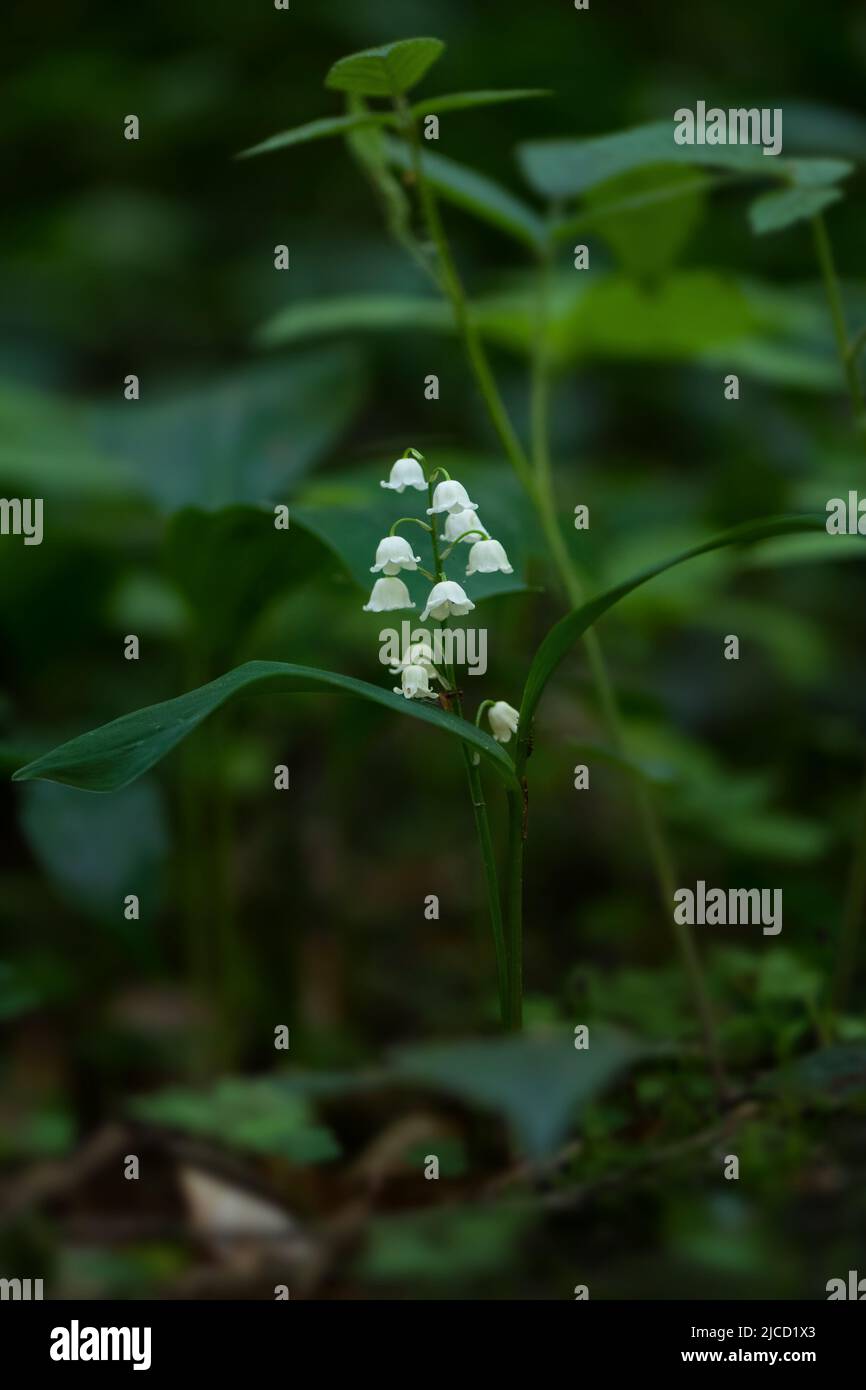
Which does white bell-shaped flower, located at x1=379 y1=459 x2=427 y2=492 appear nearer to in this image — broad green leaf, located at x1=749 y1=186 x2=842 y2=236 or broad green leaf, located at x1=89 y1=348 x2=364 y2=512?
broad green leaf, located at x1=749 y1=186 x2=842 y2=236

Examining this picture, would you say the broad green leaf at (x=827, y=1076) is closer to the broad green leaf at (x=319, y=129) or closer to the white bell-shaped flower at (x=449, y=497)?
the white bell-shaped flower at (x=449, y=497)

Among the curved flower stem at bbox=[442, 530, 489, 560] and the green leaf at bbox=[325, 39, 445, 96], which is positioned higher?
the green leaf at bbox=[325, 39, 445, 96]

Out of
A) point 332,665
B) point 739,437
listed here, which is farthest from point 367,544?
point 739,437

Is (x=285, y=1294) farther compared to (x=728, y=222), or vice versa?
(x=728, y=222)

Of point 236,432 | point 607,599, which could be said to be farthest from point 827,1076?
point 236,432

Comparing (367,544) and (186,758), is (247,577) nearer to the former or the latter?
(367,544)

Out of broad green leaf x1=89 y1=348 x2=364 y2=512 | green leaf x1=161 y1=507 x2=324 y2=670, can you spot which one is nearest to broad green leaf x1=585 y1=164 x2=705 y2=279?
green leaf x1=161 y1=507 x2=324 y2=670
